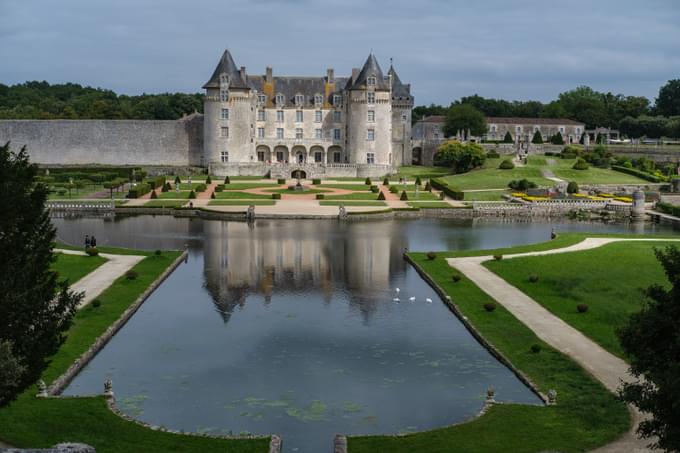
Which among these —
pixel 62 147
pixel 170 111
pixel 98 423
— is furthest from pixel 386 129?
pixel 98 423

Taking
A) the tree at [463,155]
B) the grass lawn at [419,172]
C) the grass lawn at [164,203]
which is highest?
the tree at [463,155]

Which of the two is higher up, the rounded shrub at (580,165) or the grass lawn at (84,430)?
the rounded shrub at (580,165)

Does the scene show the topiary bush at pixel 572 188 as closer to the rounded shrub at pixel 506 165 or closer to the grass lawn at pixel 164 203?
the rounded shrub at pixel 506 165

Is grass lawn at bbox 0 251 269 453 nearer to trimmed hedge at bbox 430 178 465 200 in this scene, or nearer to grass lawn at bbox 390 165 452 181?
trimmed hedge at bbox 430 178 465 200

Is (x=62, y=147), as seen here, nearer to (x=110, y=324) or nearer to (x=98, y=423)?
(x=110, y=324)

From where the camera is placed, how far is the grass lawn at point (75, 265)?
96.3 ft

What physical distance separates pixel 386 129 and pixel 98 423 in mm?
61771

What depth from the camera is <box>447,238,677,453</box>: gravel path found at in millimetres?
15834

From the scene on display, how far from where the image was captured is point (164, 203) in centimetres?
5253

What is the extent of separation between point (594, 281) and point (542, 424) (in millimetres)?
13322

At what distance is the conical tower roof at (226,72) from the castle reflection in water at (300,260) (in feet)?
102

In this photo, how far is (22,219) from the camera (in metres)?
14.3

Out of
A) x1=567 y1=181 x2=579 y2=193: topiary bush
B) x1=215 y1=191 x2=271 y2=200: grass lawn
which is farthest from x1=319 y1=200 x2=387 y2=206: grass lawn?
x1=567 y1=181 x2=579 y2=193: topiary bush

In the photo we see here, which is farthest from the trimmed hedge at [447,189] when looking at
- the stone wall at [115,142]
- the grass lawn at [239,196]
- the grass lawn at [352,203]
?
the stone wall at [115,142]
